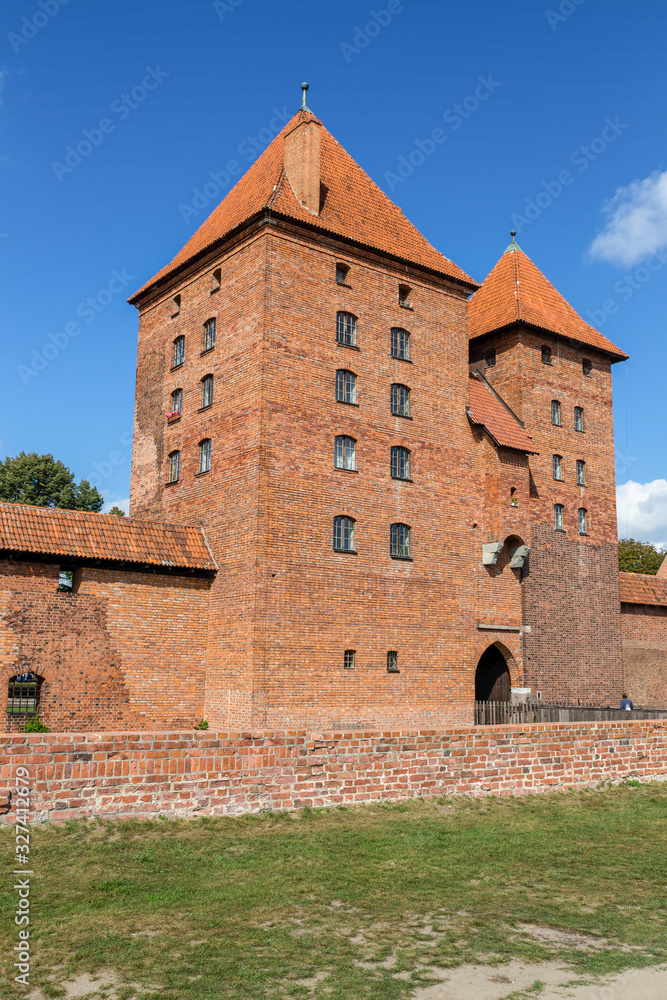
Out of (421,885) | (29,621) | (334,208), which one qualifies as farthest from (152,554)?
(421,885)

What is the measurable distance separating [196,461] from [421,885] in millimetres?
16916

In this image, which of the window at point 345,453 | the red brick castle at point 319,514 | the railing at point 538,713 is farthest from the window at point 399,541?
the railing at point 538,713

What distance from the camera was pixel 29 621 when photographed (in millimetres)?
18953

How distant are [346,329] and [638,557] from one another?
123 feet

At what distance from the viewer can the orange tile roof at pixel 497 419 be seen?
2619cm

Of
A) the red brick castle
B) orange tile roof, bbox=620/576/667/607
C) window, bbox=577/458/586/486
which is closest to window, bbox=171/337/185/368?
the red brick castle

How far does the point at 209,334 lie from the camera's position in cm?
2466

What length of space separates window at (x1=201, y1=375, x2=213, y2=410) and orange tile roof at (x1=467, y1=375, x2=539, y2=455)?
798cm

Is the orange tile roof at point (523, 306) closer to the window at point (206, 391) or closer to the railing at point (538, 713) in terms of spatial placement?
the window at point (206, 391)

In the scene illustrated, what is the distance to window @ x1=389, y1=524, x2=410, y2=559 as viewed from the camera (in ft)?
77.4

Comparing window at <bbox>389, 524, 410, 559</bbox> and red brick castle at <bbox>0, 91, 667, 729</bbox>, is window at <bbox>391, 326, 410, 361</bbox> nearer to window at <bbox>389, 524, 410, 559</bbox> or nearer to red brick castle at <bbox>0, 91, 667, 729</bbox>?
red brick castle at <bbox>0, 91, 667, 729</bbox>

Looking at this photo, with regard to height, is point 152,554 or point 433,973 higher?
point 152,554

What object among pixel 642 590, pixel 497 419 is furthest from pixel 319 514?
pixel 642 590

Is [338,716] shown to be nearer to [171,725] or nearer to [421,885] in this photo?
[171,725]
